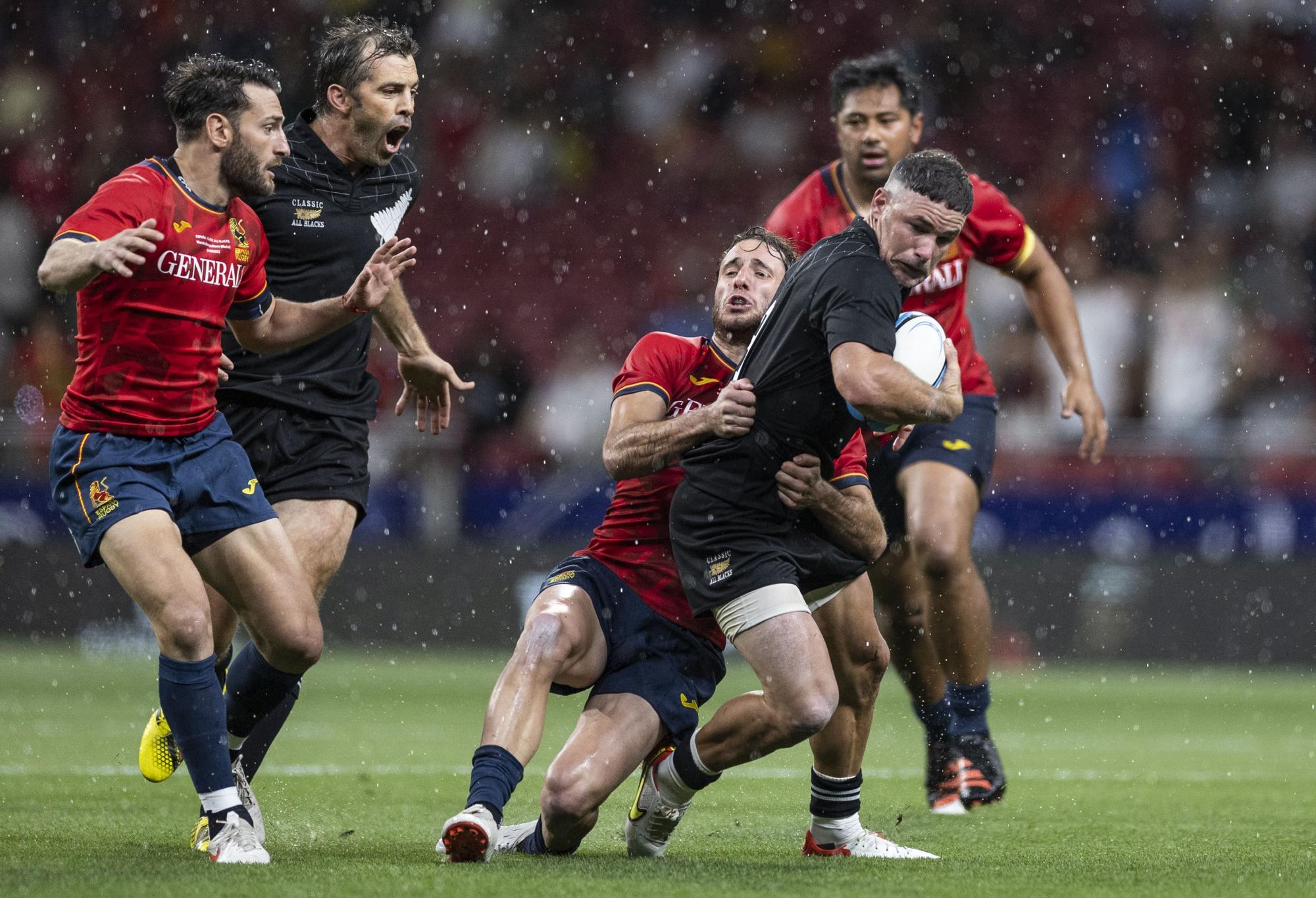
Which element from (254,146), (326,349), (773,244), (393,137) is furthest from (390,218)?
(773,244)

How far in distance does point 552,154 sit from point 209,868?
12293mm

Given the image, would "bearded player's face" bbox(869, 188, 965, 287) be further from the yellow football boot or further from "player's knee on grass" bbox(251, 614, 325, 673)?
the yellow football boot

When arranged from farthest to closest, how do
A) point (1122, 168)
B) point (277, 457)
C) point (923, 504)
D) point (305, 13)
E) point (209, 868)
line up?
point (305, 13), point (1122, 168), point (923, 504), point (277, 457), point (209, 868)

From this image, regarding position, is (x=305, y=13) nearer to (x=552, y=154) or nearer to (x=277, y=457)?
(x=552, y=154)

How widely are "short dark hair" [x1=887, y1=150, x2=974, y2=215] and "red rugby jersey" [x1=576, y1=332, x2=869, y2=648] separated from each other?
729 millimetres

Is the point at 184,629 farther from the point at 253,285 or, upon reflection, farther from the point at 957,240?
the point at 957,240

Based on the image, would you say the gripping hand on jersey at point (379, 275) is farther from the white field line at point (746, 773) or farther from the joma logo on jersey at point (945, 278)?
the white field line at point (746, 773)

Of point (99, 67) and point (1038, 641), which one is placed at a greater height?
point (99, 67)

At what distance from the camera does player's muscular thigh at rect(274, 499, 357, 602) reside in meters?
5.41

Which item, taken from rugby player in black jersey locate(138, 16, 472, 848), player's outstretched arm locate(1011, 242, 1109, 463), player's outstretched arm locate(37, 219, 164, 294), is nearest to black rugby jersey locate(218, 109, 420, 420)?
rugby player in black jersey locate(138, 16, 472, 848)

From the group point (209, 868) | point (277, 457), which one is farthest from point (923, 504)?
point (209, 868)

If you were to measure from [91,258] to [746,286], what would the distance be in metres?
1.84

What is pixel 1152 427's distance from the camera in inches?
486

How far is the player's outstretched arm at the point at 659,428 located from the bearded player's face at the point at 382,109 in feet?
4.74
